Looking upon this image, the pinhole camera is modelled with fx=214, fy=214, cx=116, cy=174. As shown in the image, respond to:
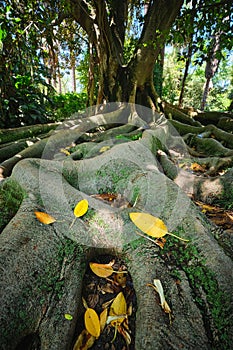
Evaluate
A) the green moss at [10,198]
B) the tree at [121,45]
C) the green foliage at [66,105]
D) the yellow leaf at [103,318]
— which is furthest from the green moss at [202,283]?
the green foliage at [66,105]

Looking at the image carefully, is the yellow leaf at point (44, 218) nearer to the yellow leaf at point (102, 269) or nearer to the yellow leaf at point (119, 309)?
the yellow leaf at point (102, 269)

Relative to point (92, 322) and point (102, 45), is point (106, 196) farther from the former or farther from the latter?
point (102, 45)

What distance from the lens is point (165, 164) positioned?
7.02ft

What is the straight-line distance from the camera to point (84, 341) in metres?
0.87

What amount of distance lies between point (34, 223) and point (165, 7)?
Answer: 13.5ft

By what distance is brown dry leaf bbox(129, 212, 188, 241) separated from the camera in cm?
107

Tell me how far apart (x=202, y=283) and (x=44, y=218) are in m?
0.81

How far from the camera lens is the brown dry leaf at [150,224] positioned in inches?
42.0

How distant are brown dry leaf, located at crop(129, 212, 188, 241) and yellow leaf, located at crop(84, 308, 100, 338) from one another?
427mm

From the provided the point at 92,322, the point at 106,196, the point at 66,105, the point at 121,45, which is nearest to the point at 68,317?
the point at 92,322

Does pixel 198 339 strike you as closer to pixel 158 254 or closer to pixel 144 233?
pixel 158 254

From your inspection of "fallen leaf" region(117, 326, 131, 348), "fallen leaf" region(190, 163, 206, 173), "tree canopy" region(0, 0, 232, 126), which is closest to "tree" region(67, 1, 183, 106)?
"tree canopy" region(0, 0, 232, 126)

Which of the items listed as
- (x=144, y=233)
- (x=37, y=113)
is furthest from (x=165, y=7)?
(x=144, y=233)

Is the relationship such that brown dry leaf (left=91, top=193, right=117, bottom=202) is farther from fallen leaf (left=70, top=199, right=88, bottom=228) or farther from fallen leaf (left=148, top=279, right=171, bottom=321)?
fallen leaf (left=148, top=279, right=171, bottom=321)
